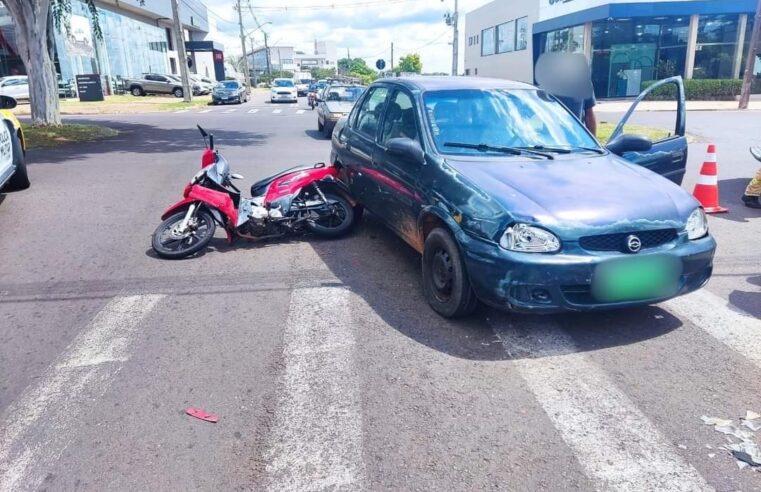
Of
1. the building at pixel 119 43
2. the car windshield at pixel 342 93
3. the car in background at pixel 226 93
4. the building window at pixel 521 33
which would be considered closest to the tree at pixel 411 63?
the building at pixel 119 43

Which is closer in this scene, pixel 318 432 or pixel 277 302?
pixel 318 432

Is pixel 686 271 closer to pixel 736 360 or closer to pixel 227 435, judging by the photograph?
pixel 736 360

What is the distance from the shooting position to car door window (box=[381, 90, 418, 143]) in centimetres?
535

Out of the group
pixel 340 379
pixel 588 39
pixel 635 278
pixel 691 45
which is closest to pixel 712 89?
pixel 691 45

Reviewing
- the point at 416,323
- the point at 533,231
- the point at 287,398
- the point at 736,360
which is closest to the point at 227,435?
the point at 287,398

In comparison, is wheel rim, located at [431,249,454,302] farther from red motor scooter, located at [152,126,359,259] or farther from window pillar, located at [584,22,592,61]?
window pillar, located at [584,22,592,61]

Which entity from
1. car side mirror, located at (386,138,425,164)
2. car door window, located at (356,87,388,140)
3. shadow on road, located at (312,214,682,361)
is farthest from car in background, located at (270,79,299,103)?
car side mirror, located at (386,138,425,164)

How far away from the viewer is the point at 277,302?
4957mm

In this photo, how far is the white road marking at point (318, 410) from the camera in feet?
9.31

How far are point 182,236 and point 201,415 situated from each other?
10.3ft

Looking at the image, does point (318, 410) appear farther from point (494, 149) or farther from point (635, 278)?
point (494, 149)

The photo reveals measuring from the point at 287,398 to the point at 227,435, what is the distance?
0.45 m

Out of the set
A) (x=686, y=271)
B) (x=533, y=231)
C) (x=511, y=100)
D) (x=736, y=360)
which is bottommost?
(x=736, y=360)

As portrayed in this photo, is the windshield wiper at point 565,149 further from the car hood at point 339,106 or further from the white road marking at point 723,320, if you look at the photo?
the car hood at point 339,106
